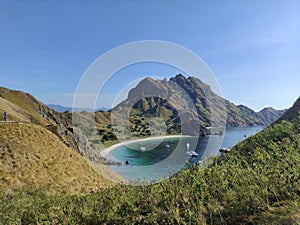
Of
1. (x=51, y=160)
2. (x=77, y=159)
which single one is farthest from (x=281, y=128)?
(x=77, y=159)

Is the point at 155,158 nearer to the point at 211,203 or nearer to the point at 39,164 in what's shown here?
the point at 39,164

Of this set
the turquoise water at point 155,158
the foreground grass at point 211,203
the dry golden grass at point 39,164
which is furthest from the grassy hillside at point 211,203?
the dry golden grass at point 39,164

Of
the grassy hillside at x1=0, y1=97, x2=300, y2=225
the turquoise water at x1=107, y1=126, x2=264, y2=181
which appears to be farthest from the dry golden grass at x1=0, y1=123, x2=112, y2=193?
the grassy hillside at x1=0, y1=97, x2=300, y2=225

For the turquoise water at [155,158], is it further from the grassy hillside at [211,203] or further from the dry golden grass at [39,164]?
the dry golden grass at [39,164]

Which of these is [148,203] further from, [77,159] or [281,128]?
[77,159]

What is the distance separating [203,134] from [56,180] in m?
122

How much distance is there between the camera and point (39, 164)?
20.0 m

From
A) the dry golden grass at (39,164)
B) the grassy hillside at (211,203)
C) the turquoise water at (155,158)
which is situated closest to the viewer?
the grassy hillside at (211,203)

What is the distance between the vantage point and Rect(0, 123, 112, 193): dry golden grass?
17.5 m

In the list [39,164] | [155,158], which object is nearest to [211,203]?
[39,164]

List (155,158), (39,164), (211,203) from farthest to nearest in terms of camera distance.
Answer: (155,158) < (39,164) < (211,203)

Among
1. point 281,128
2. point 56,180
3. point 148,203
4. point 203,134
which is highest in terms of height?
point 203,134

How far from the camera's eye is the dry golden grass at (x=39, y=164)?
17.5 meters

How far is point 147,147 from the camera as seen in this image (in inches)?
3329
